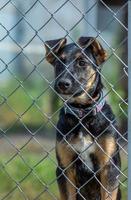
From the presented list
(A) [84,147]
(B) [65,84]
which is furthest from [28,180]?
(B) [65,84]

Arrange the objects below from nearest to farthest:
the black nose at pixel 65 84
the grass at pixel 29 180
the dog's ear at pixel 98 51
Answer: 1. the black nose at pixel 65 84
2. the dog's ear at pixel 98 51
3. the grass at pixel 29 180

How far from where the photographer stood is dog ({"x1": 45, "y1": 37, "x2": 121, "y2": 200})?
5.20 m

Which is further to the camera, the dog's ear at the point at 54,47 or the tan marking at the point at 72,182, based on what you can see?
A: the tan marking at the point at 72,182

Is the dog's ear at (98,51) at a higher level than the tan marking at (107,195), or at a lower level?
higher

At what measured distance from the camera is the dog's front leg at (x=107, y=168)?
5199 millimetres

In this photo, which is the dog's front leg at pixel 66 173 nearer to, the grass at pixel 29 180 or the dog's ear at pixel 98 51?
the dog's ear at pixel 98 51

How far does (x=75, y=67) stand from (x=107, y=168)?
0.67 m

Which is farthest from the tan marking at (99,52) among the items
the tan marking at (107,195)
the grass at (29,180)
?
the grass at (29,180)

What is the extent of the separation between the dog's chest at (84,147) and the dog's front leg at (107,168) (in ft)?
0.17

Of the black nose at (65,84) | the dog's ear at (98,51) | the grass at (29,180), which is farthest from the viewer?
the grass at (29,180)

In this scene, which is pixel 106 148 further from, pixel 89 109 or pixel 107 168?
pixel 89 109

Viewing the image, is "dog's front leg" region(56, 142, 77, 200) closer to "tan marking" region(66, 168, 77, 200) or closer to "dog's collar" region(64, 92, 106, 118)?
"tan marking" region(66, 168, 77, 200)

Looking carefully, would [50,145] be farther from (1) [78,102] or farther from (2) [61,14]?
(1) [78,102]

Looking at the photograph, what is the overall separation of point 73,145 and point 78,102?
0.93 feet
